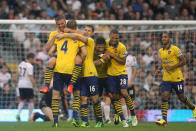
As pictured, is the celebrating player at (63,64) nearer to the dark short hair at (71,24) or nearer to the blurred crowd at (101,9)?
the dark short hair at (71,24)

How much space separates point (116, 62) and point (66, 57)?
1550 mm

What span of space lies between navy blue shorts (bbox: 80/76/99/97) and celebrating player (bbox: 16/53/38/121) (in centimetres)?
494

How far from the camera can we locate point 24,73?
45.7 ft

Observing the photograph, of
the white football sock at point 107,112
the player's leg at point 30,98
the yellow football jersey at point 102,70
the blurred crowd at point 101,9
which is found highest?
the blurred crowd at point 101,9

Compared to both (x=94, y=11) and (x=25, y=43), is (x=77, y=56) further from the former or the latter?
(x=94, y=11)

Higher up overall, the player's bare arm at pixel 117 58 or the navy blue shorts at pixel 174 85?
the player's bare arm at pixel 117 58

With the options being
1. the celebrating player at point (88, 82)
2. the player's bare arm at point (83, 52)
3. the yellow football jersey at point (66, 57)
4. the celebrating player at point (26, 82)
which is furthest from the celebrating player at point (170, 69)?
the celebrating player at point (26, 82)

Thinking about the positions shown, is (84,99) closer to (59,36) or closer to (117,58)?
(117,58)

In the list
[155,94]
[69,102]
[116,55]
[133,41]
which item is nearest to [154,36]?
[133,41]

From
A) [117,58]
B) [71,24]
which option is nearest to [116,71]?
[117,58]

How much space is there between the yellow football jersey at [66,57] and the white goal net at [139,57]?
16.8 feet

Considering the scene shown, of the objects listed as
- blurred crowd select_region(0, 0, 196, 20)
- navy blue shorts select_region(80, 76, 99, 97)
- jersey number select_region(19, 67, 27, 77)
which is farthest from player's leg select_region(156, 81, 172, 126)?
blurred crowd select_region(0, 0, 196, 20)

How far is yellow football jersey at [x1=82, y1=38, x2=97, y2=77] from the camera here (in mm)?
9086

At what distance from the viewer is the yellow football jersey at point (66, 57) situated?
28.7 ft
